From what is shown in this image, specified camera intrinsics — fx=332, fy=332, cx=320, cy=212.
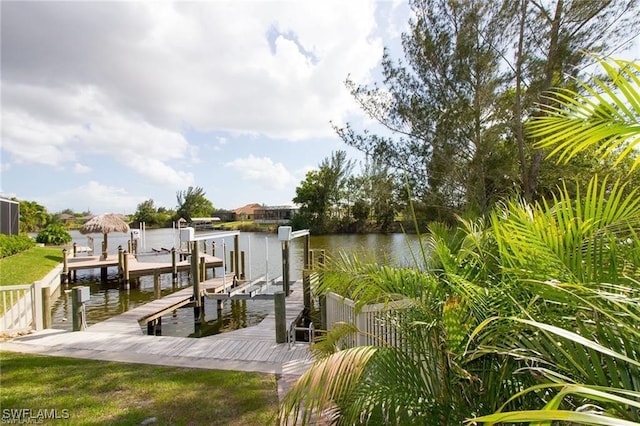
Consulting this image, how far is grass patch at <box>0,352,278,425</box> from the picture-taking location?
3.03 metres

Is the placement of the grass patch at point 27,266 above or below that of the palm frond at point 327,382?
below

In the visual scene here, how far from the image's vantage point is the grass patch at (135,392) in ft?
9.95

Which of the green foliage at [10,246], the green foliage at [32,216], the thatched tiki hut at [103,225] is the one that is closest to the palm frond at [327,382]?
the green foliage at [10,246]

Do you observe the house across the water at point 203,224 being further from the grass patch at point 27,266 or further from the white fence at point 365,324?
the white fence at point 365,324

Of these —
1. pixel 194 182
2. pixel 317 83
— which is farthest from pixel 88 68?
pixel 194 182

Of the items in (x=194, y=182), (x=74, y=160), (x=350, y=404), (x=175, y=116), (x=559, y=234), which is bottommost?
(x=350, y=404)

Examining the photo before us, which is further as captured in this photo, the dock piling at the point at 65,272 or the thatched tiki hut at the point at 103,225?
the thatched tiki hut at the point at 103,225

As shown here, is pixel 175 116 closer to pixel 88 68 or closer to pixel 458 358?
pixel 88 68

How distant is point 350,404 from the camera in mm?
1646

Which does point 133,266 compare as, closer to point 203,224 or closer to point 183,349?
point 183,349

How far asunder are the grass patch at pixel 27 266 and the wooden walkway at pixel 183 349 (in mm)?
4818

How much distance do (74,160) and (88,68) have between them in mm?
7800

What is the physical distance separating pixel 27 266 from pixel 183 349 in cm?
1007

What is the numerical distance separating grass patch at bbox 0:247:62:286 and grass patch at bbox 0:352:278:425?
6.51 meters
